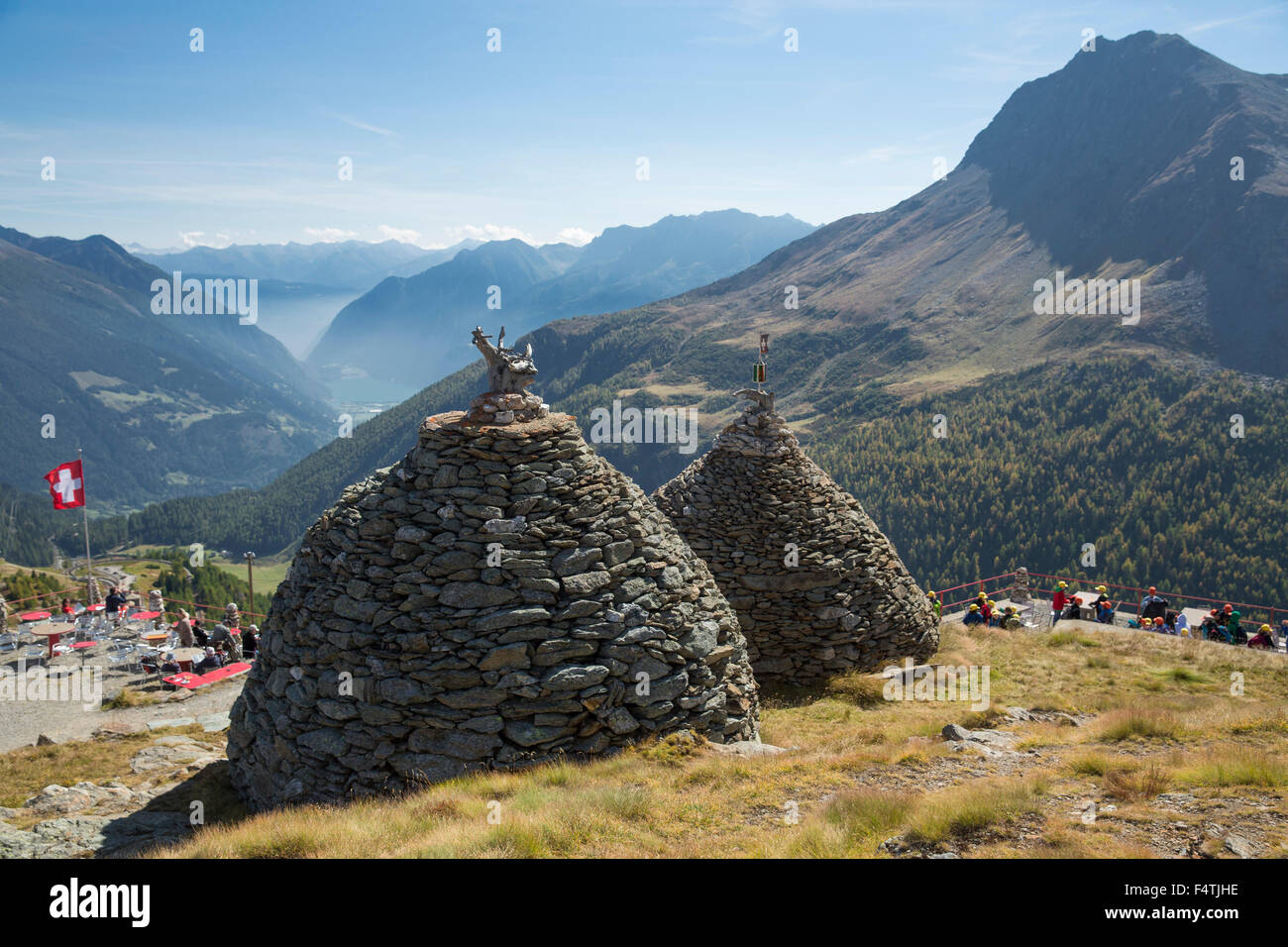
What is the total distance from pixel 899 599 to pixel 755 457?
5.32 meters

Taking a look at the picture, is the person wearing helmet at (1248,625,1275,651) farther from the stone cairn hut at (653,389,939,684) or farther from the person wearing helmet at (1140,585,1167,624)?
the stone cairn hut at (653,389,939,684)

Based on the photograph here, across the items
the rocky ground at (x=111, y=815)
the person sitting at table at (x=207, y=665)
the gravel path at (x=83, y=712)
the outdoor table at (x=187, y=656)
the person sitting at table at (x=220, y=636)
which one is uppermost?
the rocky ground at (x=111, y=815)

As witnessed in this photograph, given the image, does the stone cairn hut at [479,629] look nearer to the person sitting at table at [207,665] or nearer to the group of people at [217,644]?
the group of people at [217,644]

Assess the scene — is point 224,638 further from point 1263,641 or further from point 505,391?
point 1263,641

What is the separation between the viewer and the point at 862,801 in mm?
9477

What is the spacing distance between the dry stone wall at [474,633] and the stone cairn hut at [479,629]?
3 cm

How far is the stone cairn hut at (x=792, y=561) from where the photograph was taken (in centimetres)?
1852

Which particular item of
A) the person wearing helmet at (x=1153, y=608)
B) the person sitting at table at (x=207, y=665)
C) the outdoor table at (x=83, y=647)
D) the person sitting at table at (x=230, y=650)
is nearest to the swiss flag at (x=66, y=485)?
the outdoor table at (x=83, y=647)

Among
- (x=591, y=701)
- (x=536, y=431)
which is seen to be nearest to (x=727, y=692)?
(x=591, y=701)

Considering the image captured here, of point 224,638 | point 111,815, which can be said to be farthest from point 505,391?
point 224,638

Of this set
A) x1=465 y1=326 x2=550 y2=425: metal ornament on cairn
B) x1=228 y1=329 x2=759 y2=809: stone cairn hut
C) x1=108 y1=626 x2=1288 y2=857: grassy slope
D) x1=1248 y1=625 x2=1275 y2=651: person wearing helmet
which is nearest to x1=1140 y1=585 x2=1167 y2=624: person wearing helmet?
x1=1248 y1=625 x2=1275 y2=651: person wearing helmet

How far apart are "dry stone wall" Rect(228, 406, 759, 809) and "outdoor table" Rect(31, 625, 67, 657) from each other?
20197mm

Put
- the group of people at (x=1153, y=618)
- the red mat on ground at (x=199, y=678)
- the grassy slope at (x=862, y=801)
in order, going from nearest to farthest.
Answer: the grassy slope at (x=862, y=801), the red mat on ground at (x=199, y=678), the group of people at (x=1153, y=618)

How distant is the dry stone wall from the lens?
441 inches
